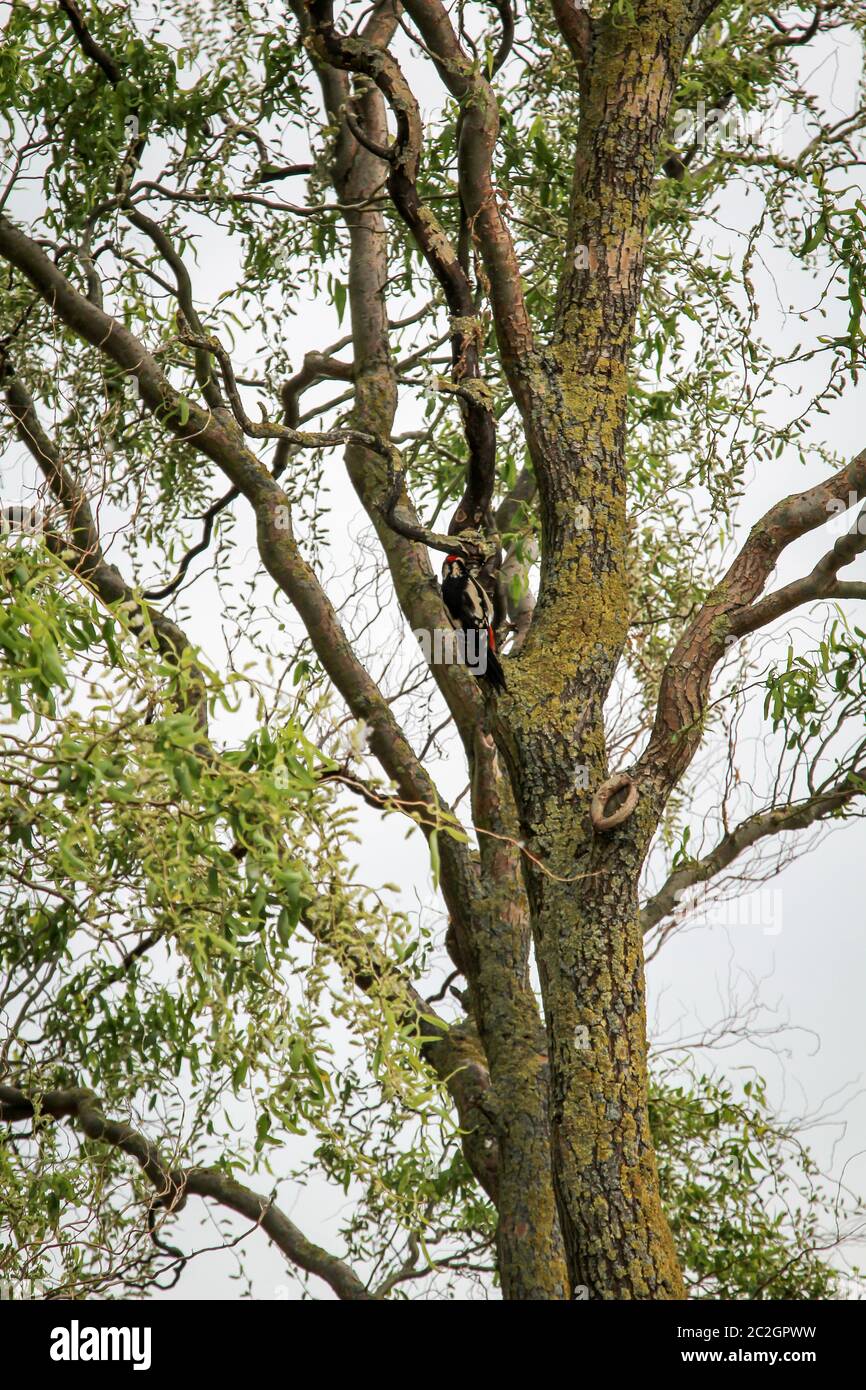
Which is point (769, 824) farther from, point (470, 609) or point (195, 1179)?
point (195, 1179)

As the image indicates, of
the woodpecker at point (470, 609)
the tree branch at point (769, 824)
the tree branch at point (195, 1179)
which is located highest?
the woodpecker at point (470, 609)

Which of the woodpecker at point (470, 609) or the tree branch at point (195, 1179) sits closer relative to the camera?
the woodpecker at point (470, 609)

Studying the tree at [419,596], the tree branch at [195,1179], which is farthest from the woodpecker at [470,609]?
the tree branch at [195,1179]

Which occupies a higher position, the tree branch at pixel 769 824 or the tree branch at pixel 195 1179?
the tree branch at pixel 769 824

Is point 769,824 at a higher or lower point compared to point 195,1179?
higher

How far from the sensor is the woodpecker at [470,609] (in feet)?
11.9

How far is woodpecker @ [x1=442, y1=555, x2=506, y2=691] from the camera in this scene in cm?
364

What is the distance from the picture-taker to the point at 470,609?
3799 millimetres

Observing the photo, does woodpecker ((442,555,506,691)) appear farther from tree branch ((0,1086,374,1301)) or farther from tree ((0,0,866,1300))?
tree branch ((0,1086,374,1301))

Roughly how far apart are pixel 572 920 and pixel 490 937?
1.13 metres

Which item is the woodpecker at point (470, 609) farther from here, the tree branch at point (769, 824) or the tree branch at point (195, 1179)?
the tree branch at point (195, 1179)

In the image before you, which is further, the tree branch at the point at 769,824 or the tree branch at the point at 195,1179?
the tree branch at the point at 195,1179

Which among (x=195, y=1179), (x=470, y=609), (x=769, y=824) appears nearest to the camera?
(x=470, y=609)
